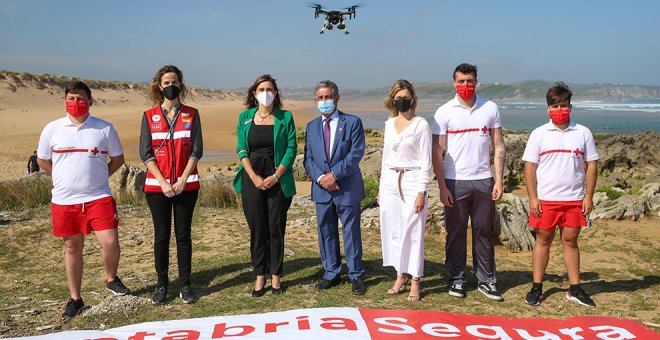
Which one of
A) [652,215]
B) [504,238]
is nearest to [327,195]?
[504,238]

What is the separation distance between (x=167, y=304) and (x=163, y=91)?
1.96 metres

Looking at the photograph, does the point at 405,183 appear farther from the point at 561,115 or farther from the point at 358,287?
the point at 561,115

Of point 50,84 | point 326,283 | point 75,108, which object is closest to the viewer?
point 75,108

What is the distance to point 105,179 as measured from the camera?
4957 mm

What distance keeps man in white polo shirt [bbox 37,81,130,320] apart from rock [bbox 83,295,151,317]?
0.62 feet

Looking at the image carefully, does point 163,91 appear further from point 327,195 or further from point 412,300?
point 412,300

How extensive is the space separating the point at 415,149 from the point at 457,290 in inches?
56.9

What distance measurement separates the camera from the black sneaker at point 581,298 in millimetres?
5098

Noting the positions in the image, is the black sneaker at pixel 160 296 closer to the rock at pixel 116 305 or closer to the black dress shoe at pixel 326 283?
the rock at pixel 116 305

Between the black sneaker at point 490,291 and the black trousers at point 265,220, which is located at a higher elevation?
the black trousers at point 265,220

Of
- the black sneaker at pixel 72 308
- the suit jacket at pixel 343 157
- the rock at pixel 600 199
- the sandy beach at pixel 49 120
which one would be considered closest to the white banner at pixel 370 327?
the black sneaker at pixel 72 308

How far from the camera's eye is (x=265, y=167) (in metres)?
5.13

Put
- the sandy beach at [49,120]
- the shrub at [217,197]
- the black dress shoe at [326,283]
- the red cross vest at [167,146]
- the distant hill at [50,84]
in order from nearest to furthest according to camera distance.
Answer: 1. the red cross vest at [167,146]
2. the black dress shoe at [326,283]
3. the shrub at [217,197]
4. the sandy beach at [49,120]
5. the distant hill at [50,84]

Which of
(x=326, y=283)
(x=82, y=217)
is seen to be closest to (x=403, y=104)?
(x=326, y=283)
